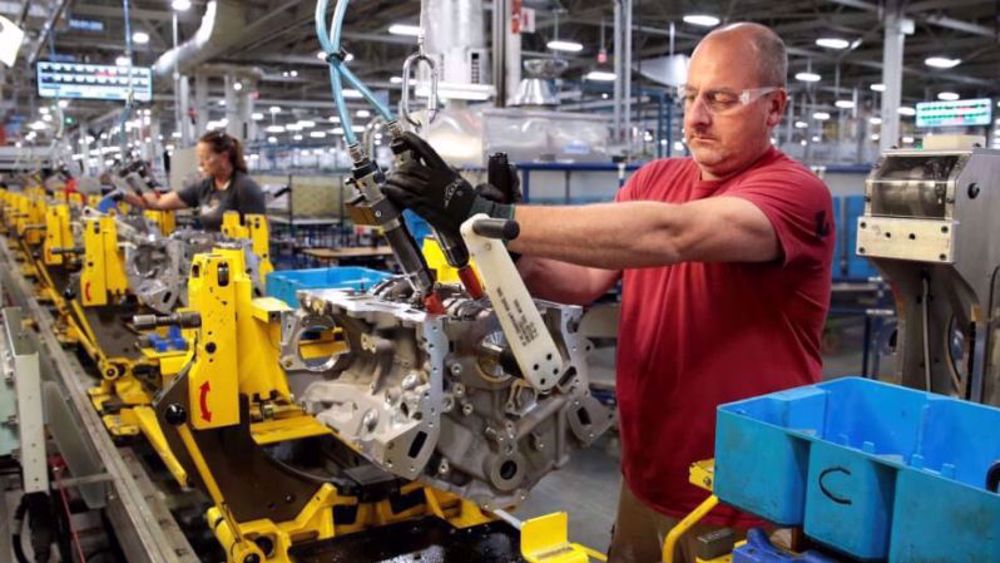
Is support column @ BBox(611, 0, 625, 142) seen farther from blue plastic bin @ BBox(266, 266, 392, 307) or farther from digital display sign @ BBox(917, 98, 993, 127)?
digital display sign @ BBox(917, 98, 993, 127)

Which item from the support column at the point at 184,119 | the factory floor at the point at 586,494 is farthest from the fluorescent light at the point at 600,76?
the factory floor at the point at 586,494

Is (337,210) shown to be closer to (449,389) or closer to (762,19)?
(762,19)

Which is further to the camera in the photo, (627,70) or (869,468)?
(627,70)

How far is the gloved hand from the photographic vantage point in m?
1.49

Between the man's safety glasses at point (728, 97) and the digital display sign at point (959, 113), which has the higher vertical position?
the digital display sign at point (959, 113)

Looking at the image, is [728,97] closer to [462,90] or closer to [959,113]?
[462,90]

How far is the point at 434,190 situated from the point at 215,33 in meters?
11.1

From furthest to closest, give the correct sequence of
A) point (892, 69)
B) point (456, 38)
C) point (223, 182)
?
point (892, 69) < point (223, 182) < point (456, 38)

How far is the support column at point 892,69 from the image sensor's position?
991 cm

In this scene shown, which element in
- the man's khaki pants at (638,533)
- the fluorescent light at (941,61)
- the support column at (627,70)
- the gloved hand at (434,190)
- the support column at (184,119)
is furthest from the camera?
the fluorescent light at (941,61)

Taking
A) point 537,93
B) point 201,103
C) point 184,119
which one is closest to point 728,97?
point 537,93

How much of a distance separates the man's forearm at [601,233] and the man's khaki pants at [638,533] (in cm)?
76

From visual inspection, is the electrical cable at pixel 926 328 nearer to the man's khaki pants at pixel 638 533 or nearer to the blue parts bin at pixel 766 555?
the man's khaki pants at pixel 638 533

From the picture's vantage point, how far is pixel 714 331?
181 cm
